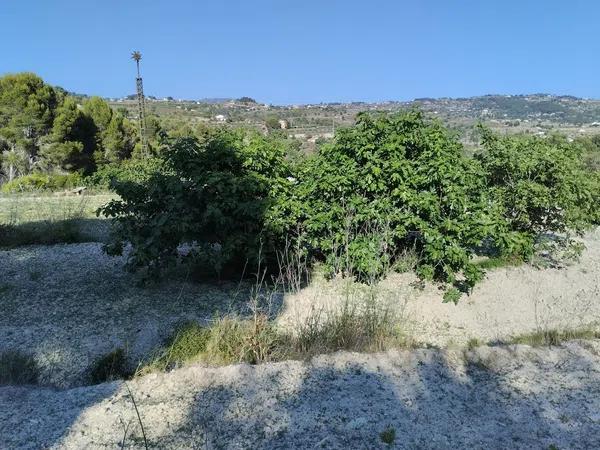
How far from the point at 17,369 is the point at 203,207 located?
2.76m

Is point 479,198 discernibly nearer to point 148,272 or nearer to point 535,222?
point 535,222

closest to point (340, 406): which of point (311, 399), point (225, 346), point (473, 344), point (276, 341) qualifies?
point (311, 399)

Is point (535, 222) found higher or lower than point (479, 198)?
lower

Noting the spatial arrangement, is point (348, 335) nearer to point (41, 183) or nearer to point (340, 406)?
point (340, 406)

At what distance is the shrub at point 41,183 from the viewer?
816 inches

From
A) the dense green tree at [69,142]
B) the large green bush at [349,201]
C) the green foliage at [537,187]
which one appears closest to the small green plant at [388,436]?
the large green bush at [349,201]

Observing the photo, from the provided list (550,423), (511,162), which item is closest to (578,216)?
(511,162)

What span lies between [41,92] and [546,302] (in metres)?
30.5

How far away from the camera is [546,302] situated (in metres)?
6.34

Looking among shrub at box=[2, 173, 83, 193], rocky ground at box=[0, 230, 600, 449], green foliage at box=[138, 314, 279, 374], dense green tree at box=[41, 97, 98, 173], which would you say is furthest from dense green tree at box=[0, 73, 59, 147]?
green foliage at box=[138, 314, 279, 374]

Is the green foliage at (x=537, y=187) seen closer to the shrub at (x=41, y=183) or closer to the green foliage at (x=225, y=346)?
the green foliage at (x=225, y=346)

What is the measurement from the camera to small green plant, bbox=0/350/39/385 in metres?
3.54

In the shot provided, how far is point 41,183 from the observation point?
73.9ft

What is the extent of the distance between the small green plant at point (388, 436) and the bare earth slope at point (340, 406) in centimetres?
3
